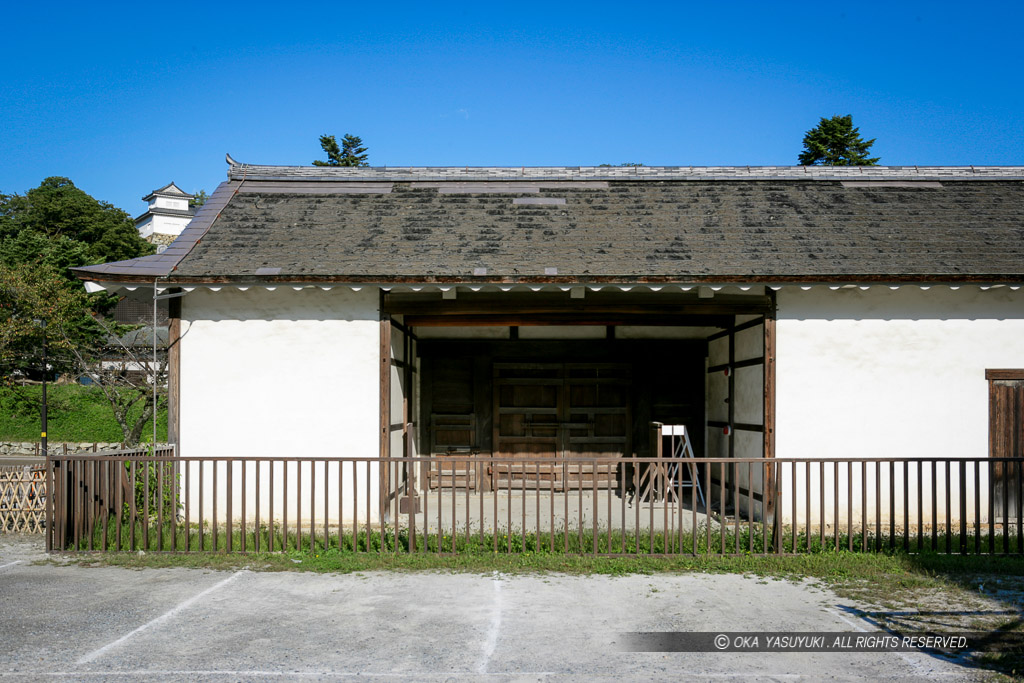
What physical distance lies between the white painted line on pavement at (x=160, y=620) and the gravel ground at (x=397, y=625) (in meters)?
0.01

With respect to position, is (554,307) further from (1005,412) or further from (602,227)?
(1005,412)

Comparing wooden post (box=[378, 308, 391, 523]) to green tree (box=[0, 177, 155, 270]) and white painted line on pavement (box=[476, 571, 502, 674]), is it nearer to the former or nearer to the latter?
white painted line on pavement (box=[476, 571, 502, 674])

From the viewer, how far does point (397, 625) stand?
5238 mm

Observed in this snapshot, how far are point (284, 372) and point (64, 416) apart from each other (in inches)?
685

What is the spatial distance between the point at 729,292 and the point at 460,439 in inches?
220

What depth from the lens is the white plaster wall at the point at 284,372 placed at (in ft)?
30.3

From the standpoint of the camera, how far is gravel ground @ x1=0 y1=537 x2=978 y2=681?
4.39 meters

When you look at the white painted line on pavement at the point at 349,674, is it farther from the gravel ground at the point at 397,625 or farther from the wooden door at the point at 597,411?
the wooden door at the point at 597,411

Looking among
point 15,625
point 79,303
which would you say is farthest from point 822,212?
point 79,303

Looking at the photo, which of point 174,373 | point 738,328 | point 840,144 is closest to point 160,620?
point 174,373

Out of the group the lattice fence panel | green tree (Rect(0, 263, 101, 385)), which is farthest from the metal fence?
green tree (Rect(0, 263, 101, 385))

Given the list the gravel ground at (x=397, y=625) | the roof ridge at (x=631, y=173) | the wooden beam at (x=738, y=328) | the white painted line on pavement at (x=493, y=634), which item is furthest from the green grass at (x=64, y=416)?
the white painted line on pavement at (x=493, y=634)

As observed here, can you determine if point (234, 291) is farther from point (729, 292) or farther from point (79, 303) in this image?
point (79, 303)

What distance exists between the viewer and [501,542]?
758 cm
